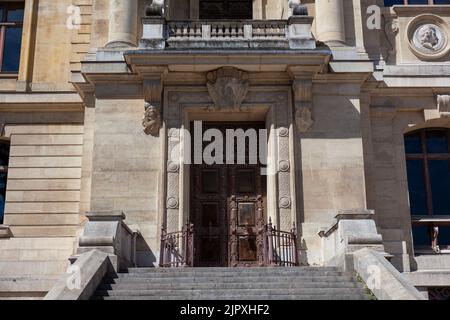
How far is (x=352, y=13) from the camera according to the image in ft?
62.1

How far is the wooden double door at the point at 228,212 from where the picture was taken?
1747 cm

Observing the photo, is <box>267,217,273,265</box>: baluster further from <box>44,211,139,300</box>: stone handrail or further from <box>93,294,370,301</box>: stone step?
<box>93,294,370,301</box>: stone step

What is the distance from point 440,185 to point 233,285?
8.63 meters

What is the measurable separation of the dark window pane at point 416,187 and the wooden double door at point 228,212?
4174 mm

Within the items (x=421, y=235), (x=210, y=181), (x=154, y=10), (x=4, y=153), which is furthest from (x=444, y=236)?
(x=4, y=153)

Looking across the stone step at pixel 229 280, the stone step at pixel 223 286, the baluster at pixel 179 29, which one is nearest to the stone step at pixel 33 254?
the stone step at pixel 229 280

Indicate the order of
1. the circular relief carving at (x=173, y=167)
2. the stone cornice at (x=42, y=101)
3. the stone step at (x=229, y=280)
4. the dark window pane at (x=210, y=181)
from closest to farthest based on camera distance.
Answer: the stone step at (x=229, y=280) < the circular relief carving at (x=173, y=167) < the dark window pane at (x=210, y=181) < the stone cornice at (x=42, y=101)

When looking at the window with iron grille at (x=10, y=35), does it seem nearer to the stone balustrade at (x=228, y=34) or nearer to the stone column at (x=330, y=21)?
the stone balustrade at (x=228, y=34)

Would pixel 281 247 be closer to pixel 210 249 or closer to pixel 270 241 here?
pixel 270 241

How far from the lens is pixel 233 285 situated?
12953 millimetres

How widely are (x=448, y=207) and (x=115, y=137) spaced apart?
9.13m

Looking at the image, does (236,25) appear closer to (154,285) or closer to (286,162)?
(286,162)

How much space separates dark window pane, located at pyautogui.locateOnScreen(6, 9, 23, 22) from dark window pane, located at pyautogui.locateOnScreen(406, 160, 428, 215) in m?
11.9
